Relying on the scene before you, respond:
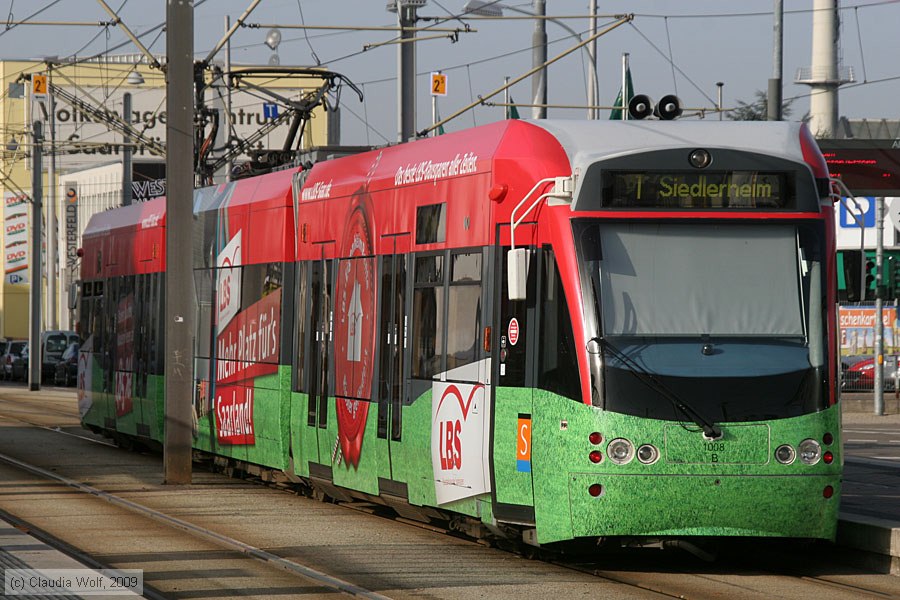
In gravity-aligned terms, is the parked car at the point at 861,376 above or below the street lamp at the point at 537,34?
below

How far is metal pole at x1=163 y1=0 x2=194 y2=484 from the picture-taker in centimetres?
1850

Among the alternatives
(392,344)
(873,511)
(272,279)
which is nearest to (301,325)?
(272,279)

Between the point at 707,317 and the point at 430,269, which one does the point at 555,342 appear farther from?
the point at 430,269

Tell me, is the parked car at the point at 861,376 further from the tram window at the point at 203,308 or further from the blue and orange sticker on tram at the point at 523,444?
the blue and orange sticker on tram at the point at 523,444

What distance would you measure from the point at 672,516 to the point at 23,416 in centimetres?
2495

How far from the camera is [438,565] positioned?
11930 millimetres

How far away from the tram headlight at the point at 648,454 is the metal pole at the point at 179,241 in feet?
27.9

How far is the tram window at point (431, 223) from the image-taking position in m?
13.2

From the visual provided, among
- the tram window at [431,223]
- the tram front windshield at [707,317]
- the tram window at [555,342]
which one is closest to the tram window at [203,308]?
the tram window at [431,223]

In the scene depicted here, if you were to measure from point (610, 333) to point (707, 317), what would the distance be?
0.67 m

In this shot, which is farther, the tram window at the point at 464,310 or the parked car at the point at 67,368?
the parked car at the point at 67,368

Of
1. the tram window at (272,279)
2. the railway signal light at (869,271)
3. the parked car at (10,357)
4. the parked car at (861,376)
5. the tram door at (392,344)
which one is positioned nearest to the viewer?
the railway signal light at (869,271)

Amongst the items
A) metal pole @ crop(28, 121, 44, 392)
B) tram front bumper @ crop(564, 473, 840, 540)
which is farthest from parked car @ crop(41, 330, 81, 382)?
tram front bumper @ crop(564, 473, 840, 540)

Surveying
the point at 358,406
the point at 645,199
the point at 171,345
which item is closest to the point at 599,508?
the point at 645,199
